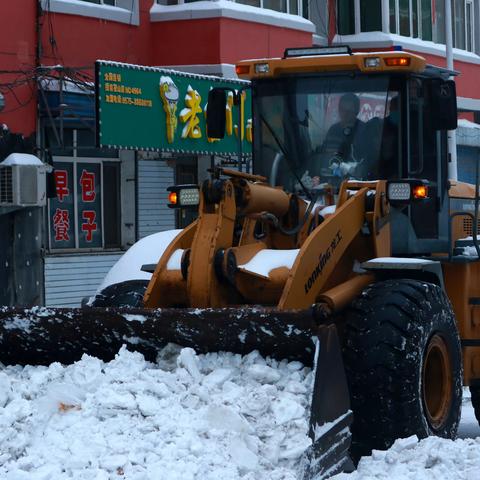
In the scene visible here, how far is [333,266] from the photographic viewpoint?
8148 mm

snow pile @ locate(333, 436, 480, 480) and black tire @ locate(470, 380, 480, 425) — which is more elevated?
snow pile @ locate(333, 436, 480, 480)

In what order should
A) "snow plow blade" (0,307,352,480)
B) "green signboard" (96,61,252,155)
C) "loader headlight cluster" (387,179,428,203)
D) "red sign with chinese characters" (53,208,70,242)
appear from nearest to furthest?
1. "snow plow blade" (0,307,352,480)
2. "loader headlight cluster" (387,179,428,203)
3. "green signboard" (96,61,252,155)
4. "red sign with chinese characters" (53,208,70,242)

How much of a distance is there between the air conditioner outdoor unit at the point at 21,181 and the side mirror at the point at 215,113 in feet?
23.2

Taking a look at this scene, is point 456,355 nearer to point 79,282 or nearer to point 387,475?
point 387,475

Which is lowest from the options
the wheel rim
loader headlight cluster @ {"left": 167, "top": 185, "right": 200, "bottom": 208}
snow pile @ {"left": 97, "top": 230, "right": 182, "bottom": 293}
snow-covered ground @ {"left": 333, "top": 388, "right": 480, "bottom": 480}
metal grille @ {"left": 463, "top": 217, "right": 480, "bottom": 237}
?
snow-covered ground @ {"left": 333, "top": 388, "right": 480, "bottom": 480}

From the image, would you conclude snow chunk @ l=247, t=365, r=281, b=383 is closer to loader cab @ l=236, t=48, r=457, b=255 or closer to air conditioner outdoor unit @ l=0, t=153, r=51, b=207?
loader cab @ l=236, t=48, r=457, b=255

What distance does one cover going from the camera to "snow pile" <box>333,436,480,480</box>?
677 cm

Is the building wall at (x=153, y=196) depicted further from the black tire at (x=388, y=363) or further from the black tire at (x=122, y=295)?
the black tire at (x=388, y=363)

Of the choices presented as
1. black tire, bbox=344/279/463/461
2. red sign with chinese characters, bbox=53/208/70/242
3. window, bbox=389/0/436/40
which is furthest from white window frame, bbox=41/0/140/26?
black tire, bbox=344/279/463/461

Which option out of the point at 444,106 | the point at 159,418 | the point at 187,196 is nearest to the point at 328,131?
the point at 444,106

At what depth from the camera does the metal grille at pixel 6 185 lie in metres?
16.1

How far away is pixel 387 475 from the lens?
22.2 ft

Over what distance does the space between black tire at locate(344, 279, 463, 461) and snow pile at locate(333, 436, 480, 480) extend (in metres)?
0.39

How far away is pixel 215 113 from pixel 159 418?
3.32m
